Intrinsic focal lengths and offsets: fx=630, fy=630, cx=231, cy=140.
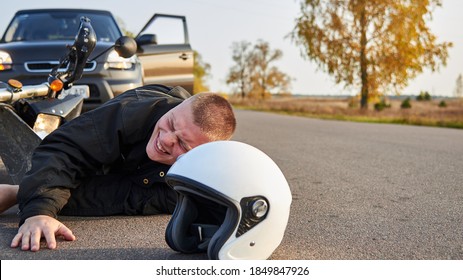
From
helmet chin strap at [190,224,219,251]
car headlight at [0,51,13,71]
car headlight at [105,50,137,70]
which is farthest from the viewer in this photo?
car headlight at [105,50,137,70]

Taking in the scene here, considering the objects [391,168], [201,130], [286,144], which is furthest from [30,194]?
[286,144]

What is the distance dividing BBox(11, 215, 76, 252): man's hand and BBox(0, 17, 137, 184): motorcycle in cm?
121

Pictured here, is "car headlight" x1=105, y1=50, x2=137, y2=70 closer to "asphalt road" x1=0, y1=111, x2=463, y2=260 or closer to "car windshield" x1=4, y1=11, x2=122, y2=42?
"car windshield" x1=4, y1=11, x2=122, y2=42

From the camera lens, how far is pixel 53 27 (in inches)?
347

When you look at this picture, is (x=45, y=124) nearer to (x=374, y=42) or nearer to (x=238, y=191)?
(x=238, y=191)

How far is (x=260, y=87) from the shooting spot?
87.4 meters

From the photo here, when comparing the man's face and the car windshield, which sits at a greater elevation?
the car windshield

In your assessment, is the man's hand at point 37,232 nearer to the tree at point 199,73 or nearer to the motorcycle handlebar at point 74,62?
the motorcycle handlebar at point 74,62

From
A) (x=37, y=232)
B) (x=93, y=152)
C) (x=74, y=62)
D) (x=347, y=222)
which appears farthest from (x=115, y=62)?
(x=37, y=232)

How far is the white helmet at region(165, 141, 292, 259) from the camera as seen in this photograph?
2.44m

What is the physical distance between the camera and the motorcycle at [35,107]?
4.20m

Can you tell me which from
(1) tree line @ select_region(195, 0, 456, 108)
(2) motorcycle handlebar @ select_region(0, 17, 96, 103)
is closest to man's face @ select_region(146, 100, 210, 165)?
(2) motorcycle handlebar @ select_region(0, 17, 96, 103)

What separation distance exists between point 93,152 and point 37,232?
0.63m

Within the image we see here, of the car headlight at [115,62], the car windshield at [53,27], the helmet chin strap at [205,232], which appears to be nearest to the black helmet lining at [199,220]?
the helmet chin strap at [205,232]
